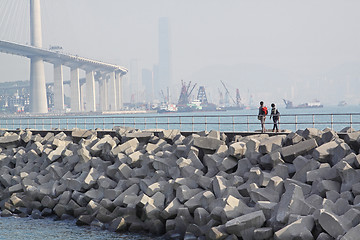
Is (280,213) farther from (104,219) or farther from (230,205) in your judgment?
(104,219)

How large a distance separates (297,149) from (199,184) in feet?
7.53

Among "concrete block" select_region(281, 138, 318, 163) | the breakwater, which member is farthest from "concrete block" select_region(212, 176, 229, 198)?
"concrete block" select_region(281, 138, 318, 163)

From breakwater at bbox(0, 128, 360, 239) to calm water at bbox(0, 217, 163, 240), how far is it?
0.25 meters

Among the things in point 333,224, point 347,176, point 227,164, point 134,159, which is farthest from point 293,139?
point 333,224

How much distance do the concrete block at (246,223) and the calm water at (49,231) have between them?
7.01 feet

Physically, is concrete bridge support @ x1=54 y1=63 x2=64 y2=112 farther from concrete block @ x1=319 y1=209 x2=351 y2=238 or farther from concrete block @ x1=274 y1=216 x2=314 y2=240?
concrete block @ x1=319 y1=209 x2=351 y2=238

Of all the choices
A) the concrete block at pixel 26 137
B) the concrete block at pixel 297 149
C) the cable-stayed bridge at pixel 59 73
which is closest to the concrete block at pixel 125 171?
the concrete block at pixel 297 149

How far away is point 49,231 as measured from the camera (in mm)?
13164

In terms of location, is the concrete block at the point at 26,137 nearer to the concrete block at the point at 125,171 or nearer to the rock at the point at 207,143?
the concrete block at the point at 125,171

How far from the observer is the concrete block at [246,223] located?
10211 millimetres

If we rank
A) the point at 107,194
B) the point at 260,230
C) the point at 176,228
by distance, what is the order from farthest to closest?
the point at 107,194 → the point at 176,228 → the point at 260,230

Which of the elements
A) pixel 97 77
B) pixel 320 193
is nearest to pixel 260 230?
pixel 320 193

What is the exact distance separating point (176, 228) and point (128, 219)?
4.60ft

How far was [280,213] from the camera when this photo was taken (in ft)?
32.8
